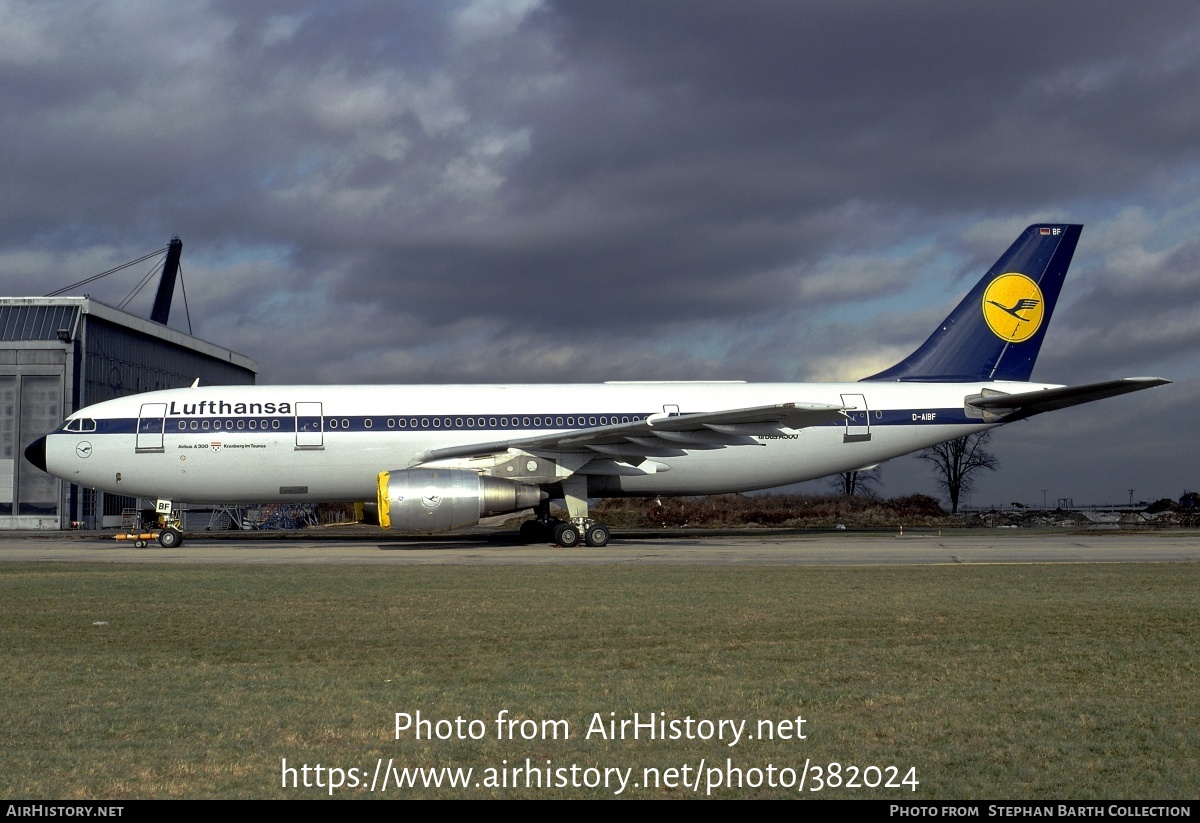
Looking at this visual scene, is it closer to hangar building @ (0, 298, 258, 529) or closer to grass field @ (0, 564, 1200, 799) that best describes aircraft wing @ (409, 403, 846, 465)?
grass field @ (0, 564, 1200, 799)

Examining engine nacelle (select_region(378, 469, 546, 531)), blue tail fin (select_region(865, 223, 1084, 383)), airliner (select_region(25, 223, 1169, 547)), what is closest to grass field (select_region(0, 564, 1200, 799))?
engine nacelle (select_region(378, 469, 546, 531))

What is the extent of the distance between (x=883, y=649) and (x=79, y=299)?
4125cm

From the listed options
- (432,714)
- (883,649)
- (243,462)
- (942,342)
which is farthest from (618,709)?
(942,342)

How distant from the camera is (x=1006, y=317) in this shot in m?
27.9

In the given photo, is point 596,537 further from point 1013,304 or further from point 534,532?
point 1013,304

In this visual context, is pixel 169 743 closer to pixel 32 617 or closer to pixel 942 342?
pixel 32 617

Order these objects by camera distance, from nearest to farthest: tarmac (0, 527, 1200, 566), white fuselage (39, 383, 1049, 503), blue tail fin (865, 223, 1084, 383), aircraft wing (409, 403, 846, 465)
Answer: tarmac (0, 527, 1200, 566) → aircraft wing (409, 403, 846, 465) → white fuselage (39, 383, 1049, 503) → blue tail fin (865, 223, 1084, 383)

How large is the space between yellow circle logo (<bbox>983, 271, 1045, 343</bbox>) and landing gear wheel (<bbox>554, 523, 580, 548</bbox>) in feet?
41.1

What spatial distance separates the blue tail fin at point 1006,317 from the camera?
27.7 metres

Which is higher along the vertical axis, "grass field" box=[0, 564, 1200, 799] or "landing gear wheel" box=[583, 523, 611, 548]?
"landing gear wheel" box=[583, 523, 611, 548]

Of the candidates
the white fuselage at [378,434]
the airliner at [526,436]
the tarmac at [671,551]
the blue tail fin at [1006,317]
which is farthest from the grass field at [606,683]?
the blue tail fin at [1006,317]

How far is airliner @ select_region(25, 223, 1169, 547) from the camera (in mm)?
23391

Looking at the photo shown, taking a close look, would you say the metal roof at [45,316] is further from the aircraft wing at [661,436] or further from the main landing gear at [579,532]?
the main landing gear at [579,532]

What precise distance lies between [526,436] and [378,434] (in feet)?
11.2
